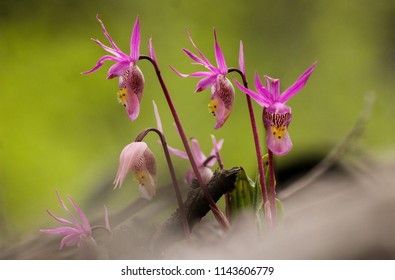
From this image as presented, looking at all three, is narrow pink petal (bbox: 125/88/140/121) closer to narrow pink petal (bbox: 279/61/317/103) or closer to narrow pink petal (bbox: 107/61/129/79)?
narrow pink petal (bbox: 107/61/129/79)

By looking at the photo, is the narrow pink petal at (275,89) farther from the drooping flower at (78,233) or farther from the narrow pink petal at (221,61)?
the drooping flower at (78,233)

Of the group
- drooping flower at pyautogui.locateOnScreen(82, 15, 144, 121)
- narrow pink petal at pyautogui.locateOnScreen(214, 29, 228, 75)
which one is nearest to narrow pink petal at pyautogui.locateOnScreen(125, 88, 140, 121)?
drooping flower at pyautogui.locateOnScreen(82, 15, 144, 121)

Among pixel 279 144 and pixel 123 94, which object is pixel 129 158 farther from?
pixel 279 144

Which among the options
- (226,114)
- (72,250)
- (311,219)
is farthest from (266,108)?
(72,250)

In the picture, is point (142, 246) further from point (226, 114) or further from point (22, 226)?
point (22, 226)

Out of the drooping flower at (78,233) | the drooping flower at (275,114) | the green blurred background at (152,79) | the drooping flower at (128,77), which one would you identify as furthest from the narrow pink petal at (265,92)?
the green blurred background at (152,79)

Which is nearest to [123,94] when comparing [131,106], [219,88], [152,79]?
[131,106]
